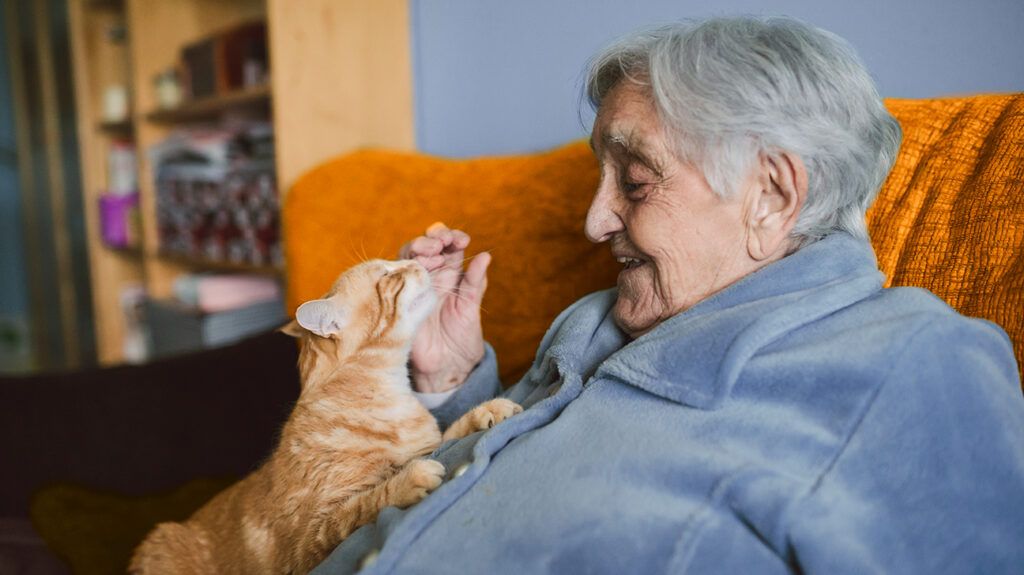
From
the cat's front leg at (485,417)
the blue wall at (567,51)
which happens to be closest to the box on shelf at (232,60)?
the blue wall at (567,51)

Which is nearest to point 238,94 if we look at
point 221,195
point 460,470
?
point 221,195

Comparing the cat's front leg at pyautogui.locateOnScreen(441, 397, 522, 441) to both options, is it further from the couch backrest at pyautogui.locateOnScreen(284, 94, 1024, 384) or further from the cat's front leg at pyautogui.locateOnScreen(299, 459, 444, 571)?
the couch backrest at pyautogui.locateOnScreen(284, 94, 1024, 384)

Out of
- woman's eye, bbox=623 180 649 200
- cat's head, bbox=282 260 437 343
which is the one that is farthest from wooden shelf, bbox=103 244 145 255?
woman's eye, bbox=623 180 649 200

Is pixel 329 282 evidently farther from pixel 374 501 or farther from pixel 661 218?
pixel 661 218

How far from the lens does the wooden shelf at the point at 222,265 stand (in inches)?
88.5

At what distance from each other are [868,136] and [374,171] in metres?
1.18

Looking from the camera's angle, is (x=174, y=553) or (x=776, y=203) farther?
(x=174, y=553)

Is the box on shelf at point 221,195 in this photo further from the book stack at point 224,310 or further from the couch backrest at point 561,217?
the couch backrest at point 561,217

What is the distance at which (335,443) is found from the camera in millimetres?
1013

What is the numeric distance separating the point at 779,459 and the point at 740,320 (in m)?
0.15

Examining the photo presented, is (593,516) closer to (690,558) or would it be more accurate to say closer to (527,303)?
(690,558)

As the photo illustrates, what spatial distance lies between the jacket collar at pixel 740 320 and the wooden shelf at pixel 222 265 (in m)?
1.69

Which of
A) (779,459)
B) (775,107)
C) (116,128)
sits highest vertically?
(116,128)

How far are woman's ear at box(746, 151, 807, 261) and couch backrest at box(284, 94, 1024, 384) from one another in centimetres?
17
